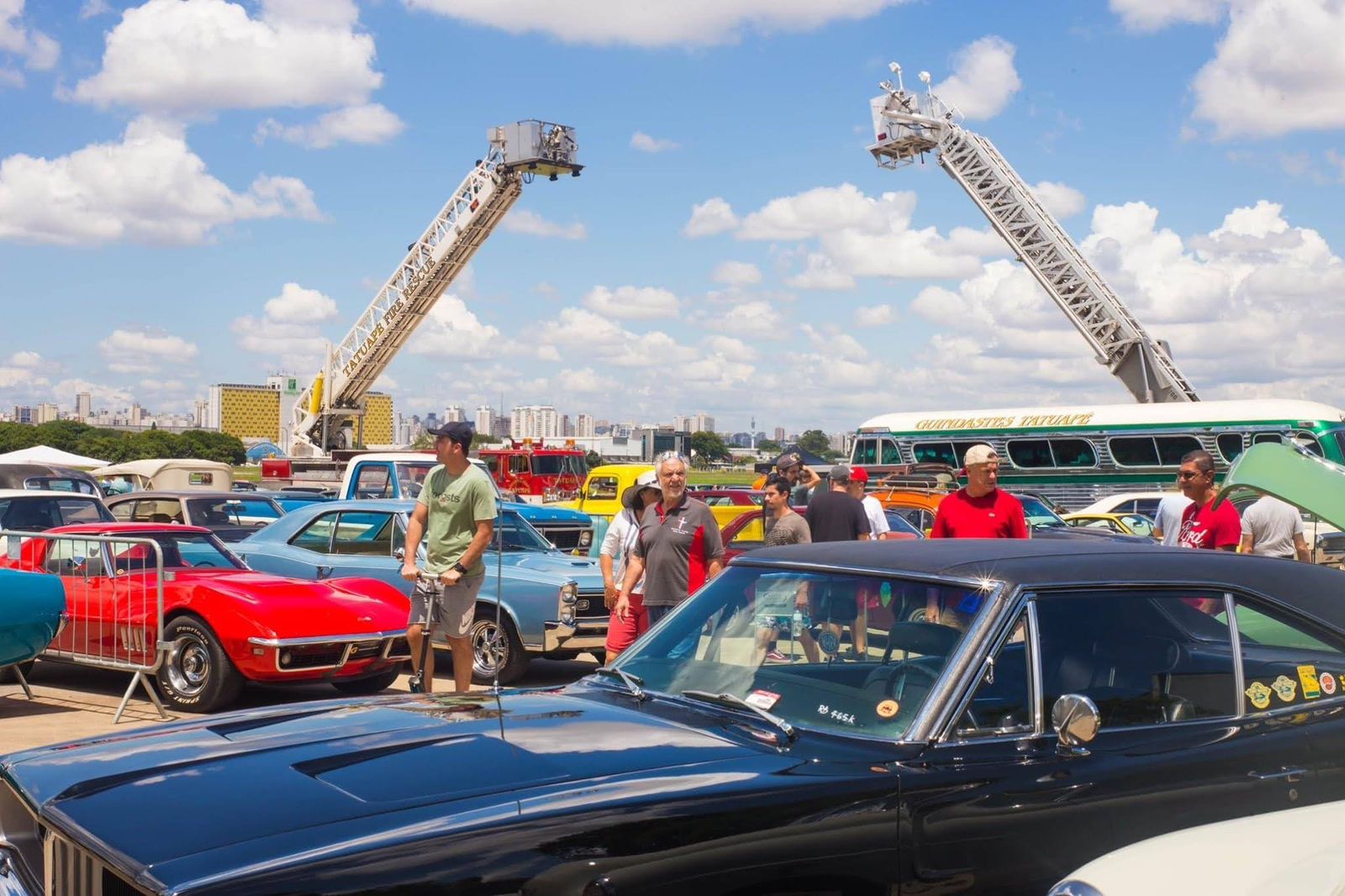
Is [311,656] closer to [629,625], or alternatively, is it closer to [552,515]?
[629,625]

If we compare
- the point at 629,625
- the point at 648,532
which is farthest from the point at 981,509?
the point at 629,625

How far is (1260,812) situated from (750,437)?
180 m

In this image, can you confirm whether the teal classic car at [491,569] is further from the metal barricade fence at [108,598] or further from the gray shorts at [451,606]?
the gray shorts at [451,606]

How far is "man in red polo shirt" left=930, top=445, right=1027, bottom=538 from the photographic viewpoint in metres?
7.85

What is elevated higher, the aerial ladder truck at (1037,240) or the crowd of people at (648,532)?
the aerial ladder truck at (1037,240)

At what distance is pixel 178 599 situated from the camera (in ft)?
30.2

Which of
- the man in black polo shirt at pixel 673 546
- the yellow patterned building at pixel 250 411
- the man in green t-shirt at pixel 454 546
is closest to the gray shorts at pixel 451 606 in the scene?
the man in green t-shirt at pixel 454 546

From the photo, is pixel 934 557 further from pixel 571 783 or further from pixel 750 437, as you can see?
pixel 750 437

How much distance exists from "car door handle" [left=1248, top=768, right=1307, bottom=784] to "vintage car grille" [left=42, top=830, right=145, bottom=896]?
3.07 metres

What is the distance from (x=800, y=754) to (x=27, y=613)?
6.77 metres

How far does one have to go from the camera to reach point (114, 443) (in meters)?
89.1

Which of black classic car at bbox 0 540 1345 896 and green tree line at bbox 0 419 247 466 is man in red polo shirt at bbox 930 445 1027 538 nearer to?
black classic car at bbox 0 540 1345 896

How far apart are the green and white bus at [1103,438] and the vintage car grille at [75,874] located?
27838 millimetres

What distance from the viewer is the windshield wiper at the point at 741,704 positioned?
3541mm
